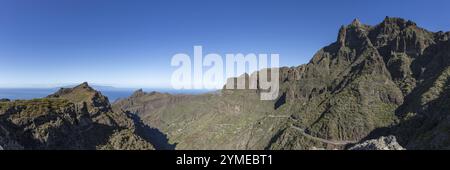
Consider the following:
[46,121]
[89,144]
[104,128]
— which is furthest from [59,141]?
[104,128]

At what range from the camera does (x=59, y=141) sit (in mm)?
129000

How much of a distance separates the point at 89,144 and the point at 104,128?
25.2 meters
